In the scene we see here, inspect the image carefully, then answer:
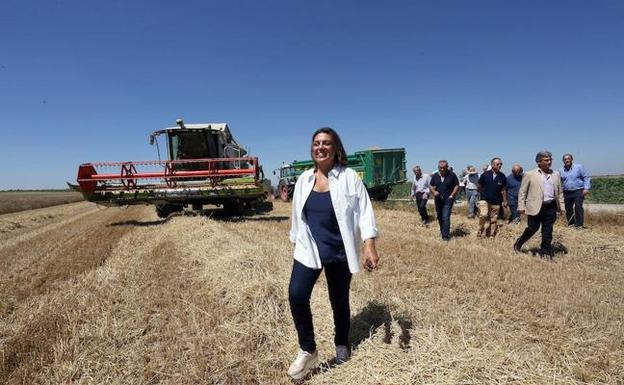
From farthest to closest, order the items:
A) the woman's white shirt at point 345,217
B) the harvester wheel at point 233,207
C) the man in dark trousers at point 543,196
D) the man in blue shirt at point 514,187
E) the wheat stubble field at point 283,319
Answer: the harvester wheel at point 233,207 < the man in blue shirt at point 514,187 < the man in dark trousers at point 543,196 < the wheat stubble field at point 283,319 < the woman's white shirt at point 345,217

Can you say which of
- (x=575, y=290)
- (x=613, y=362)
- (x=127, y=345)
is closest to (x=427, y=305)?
(x=613, y=362)

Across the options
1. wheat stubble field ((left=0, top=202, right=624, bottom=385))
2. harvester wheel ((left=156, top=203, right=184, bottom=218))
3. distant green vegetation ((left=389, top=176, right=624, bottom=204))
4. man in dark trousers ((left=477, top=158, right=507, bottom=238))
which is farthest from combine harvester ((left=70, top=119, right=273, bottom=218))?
distant green vegetation ((left=389, top=176, right=624, bottom=204))

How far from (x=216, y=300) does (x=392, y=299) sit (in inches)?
74.0

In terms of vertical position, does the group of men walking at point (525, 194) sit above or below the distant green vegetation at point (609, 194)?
above

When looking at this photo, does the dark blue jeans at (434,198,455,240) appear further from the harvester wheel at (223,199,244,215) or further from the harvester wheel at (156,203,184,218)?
the harvester wheel at (156,203,184,218)

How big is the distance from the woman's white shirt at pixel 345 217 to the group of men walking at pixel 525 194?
4966mm

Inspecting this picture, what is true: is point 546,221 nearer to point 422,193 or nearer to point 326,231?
point 422,193

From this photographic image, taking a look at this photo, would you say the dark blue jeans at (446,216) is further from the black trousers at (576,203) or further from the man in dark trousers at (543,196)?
the black trousers at (576,203)

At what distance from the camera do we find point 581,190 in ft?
27.8

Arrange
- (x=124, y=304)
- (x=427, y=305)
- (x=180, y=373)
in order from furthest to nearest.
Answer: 1. (x=124, y=304)
2. (x=427, y=305)
3. (x=180, y=373)

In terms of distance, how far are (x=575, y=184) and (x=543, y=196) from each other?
3.02 m

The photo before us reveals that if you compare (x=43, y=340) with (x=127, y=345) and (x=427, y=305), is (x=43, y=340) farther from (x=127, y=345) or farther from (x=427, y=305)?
(x=427, y=305)

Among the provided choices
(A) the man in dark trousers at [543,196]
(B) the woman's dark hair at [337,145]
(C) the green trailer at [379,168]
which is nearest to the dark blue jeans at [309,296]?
(B) the woman's dark hair at [337,145]

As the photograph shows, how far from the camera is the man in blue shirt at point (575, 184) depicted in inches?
334
